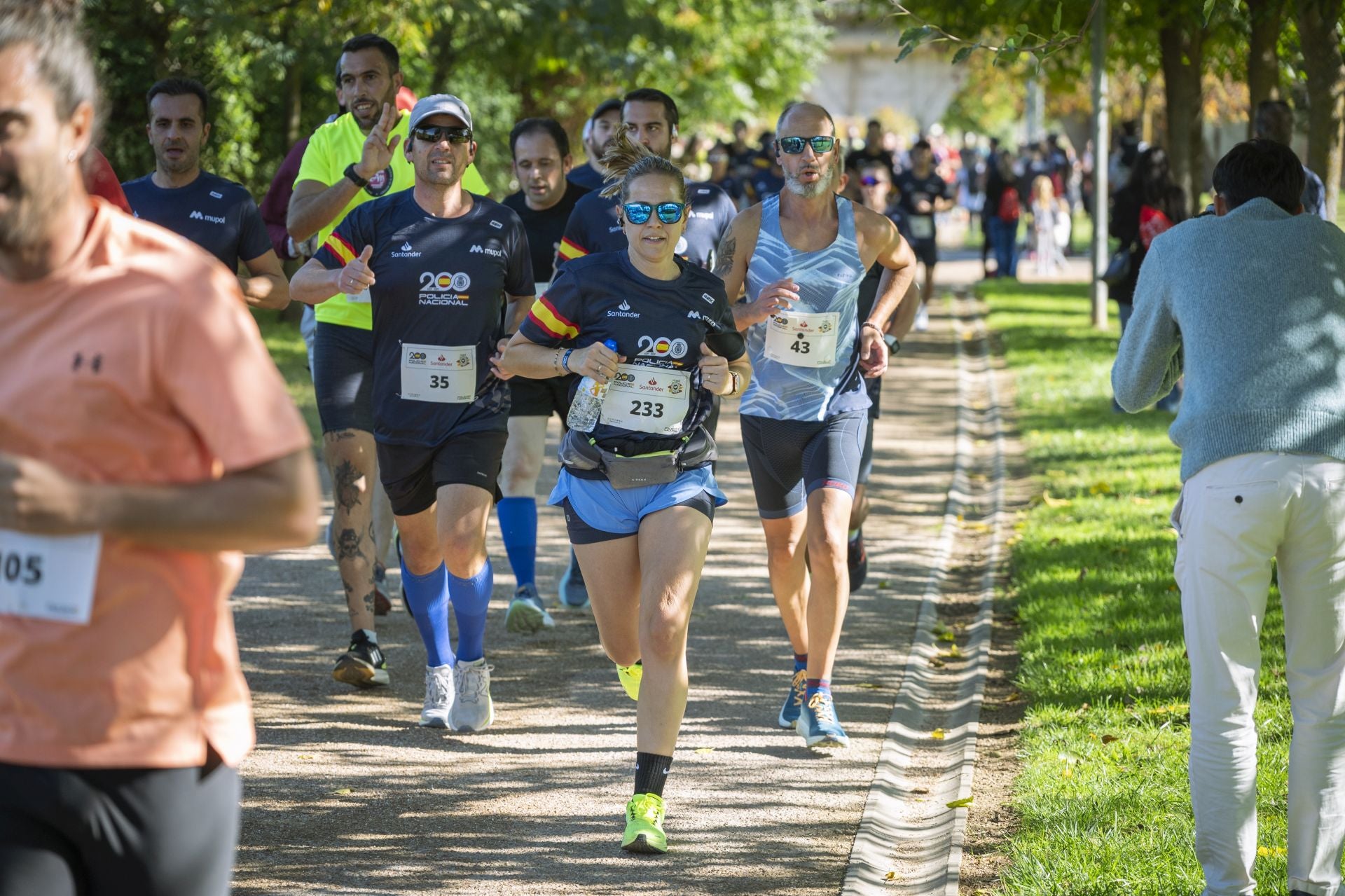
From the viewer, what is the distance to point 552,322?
18.7ft

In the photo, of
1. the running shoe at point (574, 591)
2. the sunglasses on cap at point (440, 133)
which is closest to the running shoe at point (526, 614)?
the running shoe at point (574, 591)

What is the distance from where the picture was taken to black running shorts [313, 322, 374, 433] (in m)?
7.36

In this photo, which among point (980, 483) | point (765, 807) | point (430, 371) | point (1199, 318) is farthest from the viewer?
point (980, 483)

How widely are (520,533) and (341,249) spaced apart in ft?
7.49

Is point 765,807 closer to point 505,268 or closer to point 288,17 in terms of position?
point 505,268

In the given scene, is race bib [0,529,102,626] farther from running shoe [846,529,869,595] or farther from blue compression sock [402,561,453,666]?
running shoe [846,529,869,595]

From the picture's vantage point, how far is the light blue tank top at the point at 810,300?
6746 millimetres

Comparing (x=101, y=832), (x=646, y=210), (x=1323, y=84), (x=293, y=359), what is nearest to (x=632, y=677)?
(x=646, y=210)

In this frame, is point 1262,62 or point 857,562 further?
point 1262,62

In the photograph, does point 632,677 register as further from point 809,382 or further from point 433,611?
point 809,382

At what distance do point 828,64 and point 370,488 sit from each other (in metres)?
84.3

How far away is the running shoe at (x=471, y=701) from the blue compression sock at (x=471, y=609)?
0.04 meters

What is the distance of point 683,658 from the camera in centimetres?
547

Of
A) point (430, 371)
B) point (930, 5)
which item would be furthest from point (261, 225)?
point (930, 5)
